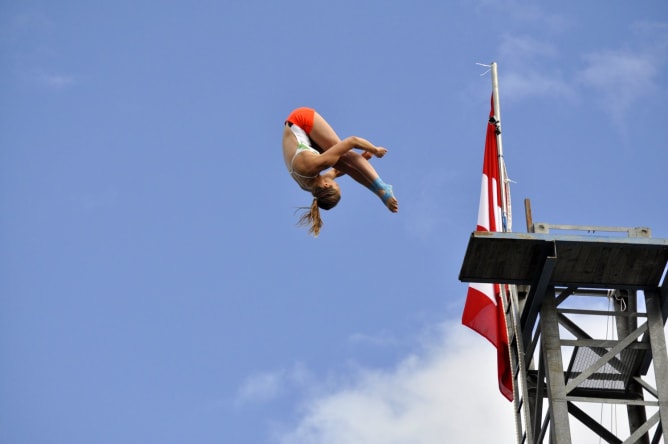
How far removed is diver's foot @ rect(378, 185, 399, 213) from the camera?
11.3 meters

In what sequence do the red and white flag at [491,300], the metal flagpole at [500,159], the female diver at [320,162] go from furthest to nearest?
the metal flagpole at [500,159] → the red and white flag at [491,300] → the female diver at [320,162]

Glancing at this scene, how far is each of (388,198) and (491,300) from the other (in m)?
3.16

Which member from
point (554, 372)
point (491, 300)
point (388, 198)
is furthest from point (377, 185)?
point (491, 300)

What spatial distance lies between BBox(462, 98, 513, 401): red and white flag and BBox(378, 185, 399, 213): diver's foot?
116 inches

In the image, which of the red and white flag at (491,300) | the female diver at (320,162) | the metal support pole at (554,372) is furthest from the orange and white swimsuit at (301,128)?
the red and white flag at (491,300)

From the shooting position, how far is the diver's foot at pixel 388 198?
1128 centimetres

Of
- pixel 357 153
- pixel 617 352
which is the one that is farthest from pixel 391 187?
pixel 617 352

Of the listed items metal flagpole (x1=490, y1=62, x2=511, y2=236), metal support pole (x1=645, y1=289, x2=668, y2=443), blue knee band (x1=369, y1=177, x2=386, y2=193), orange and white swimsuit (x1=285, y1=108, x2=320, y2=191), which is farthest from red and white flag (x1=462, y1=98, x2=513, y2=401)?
orange and white swimsuit (x1=285, y1=108, x2=320, y2=191)

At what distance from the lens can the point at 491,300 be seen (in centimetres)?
1395

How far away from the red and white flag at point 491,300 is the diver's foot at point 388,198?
116 inches

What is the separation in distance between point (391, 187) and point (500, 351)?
10.6ft

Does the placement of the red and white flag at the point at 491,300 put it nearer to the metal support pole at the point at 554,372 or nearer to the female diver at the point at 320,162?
the metal support pole at the point at 554,372

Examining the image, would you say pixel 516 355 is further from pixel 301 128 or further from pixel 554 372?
pixel 301 128

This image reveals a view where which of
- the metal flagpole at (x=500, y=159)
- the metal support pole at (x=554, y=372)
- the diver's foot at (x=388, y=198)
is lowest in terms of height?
the metal support pole at (x=554, y=372)
